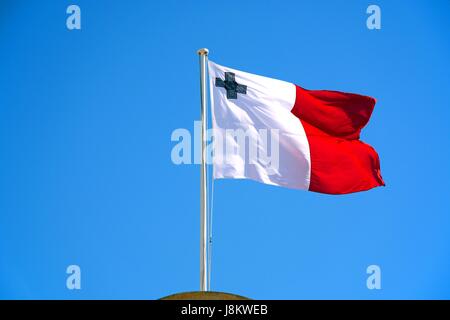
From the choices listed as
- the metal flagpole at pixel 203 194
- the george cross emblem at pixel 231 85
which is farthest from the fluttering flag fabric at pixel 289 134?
the metal flagpole at pixel 203 194

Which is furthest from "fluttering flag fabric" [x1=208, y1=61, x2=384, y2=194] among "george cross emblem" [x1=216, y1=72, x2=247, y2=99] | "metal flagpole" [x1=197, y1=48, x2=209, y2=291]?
"metal flagpole" [x1=197, y1=48, x2=209, y2=291]

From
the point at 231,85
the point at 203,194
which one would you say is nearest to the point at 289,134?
the point at 231,85

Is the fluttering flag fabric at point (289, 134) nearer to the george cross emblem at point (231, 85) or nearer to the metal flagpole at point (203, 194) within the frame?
the george cross emblem at point (231, 85)

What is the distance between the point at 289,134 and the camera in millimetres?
17844

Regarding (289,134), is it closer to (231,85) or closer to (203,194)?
(231,85)

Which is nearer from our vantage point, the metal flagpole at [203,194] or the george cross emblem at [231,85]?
the metal flagpole at [203,194]

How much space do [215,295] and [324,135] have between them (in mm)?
9476

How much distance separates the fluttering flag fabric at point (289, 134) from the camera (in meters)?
16.7

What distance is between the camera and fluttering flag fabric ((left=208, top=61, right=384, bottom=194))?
1670cm

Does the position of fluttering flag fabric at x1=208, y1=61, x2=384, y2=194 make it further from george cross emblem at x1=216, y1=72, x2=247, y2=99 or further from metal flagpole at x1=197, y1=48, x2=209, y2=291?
metal flagpole at x1=197, y1=48, x2=209, y2=291

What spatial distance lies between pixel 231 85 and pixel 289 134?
A: 220 cm

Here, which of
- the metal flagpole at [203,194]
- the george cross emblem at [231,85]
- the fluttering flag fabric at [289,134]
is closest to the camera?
the metal flagpole at [203,194]
